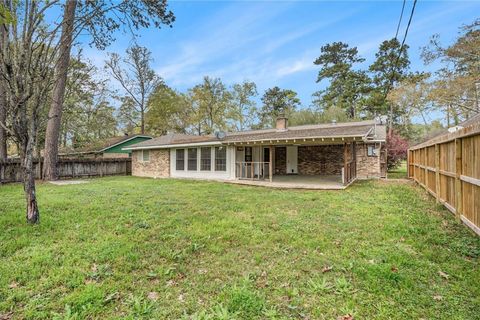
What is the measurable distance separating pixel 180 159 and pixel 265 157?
16.4 feet

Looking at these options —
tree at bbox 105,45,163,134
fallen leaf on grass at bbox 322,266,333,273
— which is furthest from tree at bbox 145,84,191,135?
fallen leaf on grass at bbox 322,266,333,273

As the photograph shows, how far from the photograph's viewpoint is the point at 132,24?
7.17 meters

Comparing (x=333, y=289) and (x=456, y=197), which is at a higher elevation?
(x=456, y=197)

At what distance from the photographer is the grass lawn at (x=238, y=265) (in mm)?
2566

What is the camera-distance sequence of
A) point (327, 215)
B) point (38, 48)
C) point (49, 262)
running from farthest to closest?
1. point (327, 215)
2. point (38, 48)
3. point (49, 262)

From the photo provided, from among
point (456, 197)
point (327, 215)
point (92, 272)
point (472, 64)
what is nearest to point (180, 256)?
point (92, 272)

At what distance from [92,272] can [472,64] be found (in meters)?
20.1

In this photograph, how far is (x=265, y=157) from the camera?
15.4 meters

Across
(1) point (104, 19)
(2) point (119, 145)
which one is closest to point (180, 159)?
(1) point (104, 19)

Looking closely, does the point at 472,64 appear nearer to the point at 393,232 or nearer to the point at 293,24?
the point at 293,24

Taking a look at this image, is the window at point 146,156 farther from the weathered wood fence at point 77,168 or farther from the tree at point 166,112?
the tree at point 166,112

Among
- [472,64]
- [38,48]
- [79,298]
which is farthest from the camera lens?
[472,64]

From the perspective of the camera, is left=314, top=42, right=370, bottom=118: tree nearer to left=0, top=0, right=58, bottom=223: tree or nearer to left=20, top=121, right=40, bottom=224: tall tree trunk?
left=0, top=0, right=58, bottom=223: tree

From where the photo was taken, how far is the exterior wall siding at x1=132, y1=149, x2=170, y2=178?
51.0 ft
